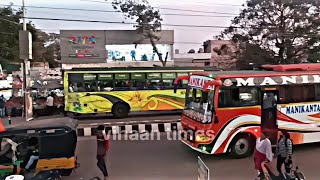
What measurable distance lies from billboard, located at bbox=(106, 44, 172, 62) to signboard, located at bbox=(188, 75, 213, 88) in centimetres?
2642

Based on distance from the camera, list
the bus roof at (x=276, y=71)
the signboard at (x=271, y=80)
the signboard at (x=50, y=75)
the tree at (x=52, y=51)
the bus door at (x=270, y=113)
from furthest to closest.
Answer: the tree at (x=52, y=51) < the signboard at (x=50, y=75) < the bus door at (x=270, y=113) < the bus roof at (x=276, y=71) < the signboard at (x=271, y=80)

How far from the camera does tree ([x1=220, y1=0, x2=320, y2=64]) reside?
99.1 ft

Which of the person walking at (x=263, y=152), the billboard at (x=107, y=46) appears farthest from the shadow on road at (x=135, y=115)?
the billboard at (x=107, y=46)

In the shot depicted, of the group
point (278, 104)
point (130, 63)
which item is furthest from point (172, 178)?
point (130, 63)

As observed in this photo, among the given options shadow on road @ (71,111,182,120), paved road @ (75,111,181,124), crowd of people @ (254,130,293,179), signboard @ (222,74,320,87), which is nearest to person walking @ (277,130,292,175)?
crowd of people @ (254,130,293,179)

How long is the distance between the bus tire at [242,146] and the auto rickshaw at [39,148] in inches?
174

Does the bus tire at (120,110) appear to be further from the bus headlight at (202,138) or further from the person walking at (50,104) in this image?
the bus headlight at (202,138)

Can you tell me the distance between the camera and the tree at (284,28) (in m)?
30.2

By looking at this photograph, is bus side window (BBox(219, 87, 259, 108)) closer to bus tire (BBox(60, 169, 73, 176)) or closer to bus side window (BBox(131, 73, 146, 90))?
bus tire (BBox(60, 169, 73, 176))

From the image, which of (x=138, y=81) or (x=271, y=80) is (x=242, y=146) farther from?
(x=138, y=81)

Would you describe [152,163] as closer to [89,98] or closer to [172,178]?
[172,178]

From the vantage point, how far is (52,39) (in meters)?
64.3

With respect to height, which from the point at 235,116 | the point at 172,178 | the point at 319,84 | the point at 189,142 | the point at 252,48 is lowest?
the point at 172,178

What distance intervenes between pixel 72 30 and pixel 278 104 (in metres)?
29.1
